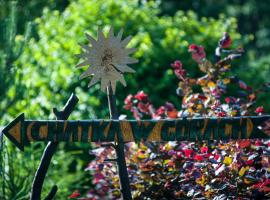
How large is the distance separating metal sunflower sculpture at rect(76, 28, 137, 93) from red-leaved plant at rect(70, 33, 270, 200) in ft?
2.18

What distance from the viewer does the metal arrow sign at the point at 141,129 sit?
2.82 meters

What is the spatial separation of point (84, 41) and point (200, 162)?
271 centimetres

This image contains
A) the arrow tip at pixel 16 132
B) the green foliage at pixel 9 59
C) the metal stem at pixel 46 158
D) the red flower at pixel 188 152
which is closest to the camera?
the arrow tip at pixel 16 132

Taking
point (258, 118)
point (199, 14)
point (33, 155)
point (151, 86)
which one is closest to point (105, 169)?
point (33, 155)

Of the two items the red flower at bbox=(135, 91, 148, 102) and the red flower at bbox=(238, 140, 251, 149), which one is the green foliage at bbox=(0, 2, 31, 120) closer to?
the red flower at bbox=(135, 91, 148, 102)

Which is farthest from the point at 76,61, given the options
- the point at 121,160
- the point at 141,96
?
the point at 121,160

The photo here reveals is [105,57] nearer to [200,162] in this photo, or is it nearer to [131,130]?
[131,130]

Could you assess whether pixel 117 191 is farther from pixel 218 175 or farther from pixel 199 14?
pixel 199 14

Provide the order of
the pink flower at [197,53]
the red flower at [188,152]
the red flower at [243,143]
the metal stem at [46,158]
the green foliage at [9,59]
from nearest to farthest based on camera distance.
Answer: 1. the metal stem at [46,158]
2. the red flower at [243,143]
3. the red flower at [188,152]
4. the pink flower at [197,53]
5. the green foliage at [9,59]

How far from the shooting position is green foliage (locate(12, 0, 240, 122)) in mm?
5410

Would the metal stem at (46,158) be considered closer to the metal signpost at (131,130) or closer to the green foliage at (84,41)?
the metal signpost at (131,130)

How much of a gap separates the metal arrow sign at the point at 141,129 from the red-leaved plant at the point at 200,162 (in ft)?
0.50

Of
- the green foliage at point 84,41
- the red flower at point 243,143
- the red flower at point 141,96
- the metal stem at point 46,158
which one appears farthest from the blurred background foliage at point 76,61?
the red flower at point 243,143

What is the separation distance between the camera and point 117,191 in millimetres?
3635
